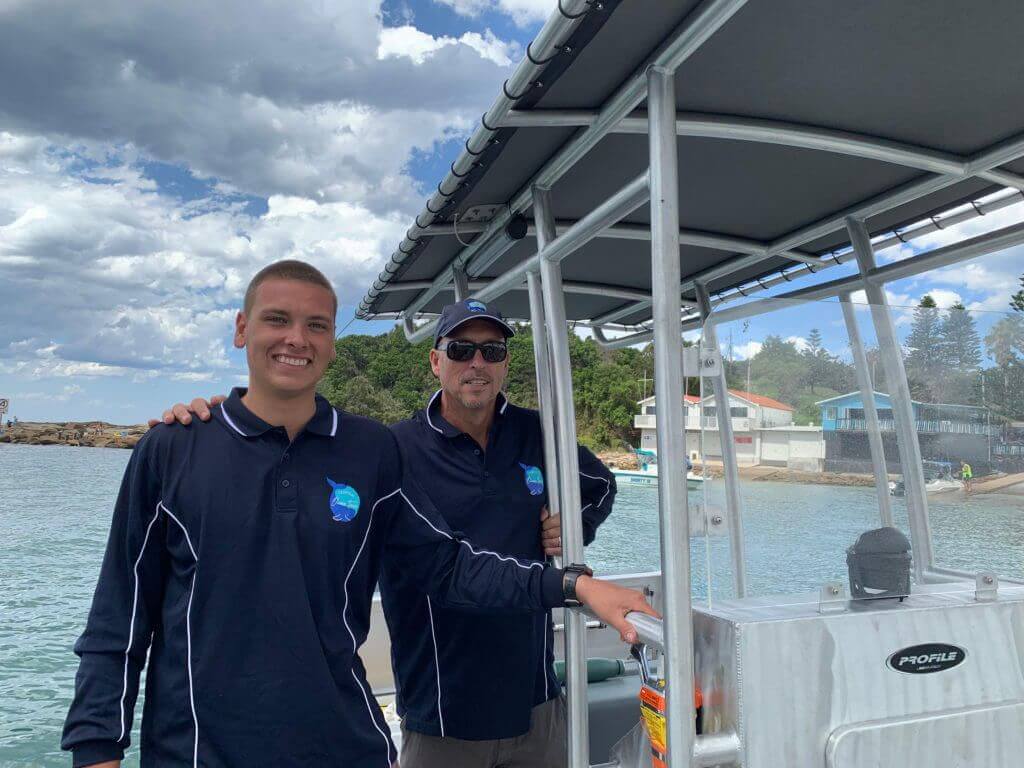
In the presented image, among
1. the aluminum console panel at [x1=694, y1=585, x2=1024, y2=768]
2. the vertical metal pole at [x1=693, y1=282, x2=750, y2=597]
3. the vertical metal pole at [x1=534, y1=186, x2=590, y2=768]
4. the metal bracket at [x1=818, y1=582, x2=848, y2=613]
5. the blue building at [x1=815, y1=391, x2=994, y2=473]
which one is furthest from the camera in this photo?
the vertical metal pole at [x1=534, y1=186, x2=590, y2=768]

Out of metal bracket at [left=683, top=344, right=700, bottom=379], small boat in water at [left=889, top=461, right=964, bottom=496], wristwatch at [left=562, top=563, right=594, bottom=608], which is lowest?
wristwatch at [left=562, top=563, right=594, bottom=608]

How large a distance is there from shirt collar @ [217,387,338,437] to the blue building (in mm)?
1036

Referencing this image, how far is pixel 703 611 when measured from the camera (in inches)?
61.5

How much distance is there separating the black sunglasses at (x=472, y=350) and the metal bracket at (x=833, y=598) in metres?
1.18

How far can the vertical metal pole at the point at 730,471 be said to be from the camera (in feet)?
5.36

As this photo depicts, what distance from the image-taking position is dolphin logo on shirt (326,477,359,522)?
173 cm

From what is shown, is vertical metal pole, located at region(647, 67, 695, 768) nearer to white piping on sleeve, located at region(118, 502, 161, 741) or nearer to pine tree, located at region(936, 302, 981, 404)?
pine tree, located at region(936, 302, 981, 404)

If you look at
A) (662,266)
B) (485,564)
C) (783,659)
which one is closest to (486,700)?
(485,564)

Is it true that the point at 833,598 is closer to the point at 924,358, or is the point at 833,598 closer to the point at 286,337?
the point at 924,358

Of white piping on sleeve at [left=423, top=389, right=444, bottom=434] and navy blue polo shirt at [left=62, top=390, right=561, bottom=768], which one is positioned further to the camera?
white piping on sleeve at [left=423, top=389, right=444, bottom=434]

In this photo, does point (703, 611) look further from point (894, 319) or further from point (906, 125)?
point (906, 125)

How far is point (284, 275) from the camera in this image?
71.2 inches

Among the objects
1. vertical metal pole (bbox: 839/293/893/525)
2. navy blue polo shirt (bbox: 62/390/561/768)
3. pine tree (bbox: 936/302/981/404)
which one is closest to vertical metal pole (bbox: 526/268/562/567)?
navy blue polo shirt (bbox: 62/390/561/768)

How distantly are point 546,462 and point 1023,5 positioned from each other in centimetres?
146
